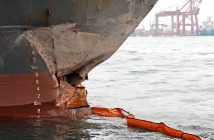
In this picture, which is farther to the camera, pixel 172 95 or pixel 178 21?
pixel 178 21

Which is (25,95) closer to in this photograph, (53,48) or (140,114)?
(53,48)

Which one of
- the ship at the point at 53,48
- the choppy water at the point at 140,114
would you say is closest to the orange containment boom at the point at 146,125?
the choppy water at the point at 140,114

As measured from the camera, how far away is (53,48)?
21.0ft

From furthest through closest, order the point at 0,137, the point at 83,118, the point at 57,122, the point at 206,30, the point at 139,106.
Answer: the point at 206,30
the point at 139,106
the point at 83,118
the point at 57,122
the point at 0,137

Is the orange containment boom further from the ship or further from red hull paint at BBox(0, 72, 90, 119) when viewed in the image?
red hull paint at BBox(0, 72, 90, 119)

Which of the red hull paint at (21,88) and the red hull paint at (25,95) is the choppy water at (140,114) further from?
the red hull paint at (21,88)

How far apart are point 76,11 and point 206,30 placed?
14973 centimetres

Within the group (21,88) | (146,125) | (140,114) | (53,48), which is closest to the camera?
(21,88)

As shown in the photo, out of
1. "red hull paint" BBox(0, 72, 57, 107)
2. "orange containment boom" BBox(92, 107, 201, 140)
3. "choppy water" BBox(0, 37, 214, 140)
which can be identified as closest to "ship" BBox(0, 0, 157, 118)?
"red hull paint" BBox(0, 72, 57, 107)

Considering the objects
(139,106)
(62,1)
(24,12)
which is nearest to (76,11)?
(62,1)

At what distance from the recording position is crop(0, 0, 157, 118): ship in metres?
6.08

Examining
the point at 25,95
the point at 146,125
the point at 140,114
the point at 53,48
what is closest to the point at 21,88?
the point at 25,95

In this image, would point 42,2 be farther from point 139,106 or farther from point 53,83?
point 139,106

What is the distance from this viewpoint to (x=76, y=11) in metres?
6.40
